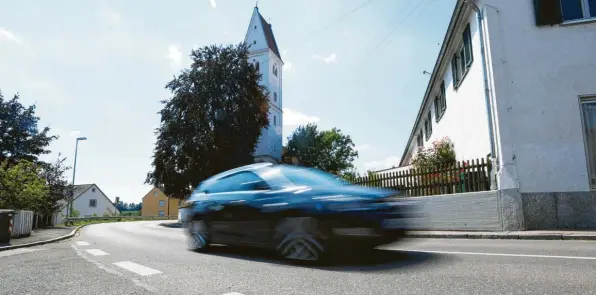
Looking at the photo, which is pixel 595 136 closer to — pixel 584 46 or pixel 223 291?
pixel 584 46

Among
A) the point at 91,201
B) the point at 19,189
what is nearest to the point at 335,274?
the point at 19,189

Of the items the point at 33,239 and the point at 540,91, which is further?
the point at 33,239

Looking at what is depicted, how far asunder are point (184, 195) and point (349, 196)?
2735cm

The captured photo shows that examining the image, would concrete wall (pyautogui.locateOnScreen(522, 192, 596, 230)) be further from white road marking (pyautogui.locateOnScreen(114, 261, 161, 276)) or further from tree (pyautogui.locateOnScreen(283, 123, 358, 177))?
tree (pyautogui.locateOnScreen(283, 123, 358, 177))

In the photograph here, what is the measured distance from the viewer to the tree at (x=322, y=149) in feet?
212

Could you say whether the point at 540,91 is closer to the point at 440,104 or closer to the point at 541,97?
the point at 541,97

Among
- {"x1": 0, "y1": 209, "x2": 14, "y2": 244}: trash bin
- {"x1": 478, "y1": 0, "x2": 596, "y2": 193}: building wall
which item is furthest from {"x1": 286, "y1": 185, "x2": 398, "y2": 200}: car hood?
{"x1": 0, "y1": 209, "x2": 14, "y2": 244}: trash bin

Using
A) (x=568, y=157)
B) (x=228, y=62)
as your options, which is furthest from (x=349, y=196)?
(x=228, y=62)

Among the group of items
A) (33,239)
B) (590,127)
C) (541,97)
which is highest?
(541,97)

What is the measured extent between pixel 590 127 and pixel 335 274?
9.34 metres

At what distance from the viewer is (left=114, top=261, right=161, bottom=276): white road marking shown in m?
4.68

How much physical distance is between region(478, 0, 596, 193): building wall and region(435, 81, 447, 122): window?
836 cm

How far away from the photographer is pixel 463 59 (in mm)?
14648

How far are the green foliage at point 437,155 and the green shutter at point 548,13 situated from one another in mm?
6478
